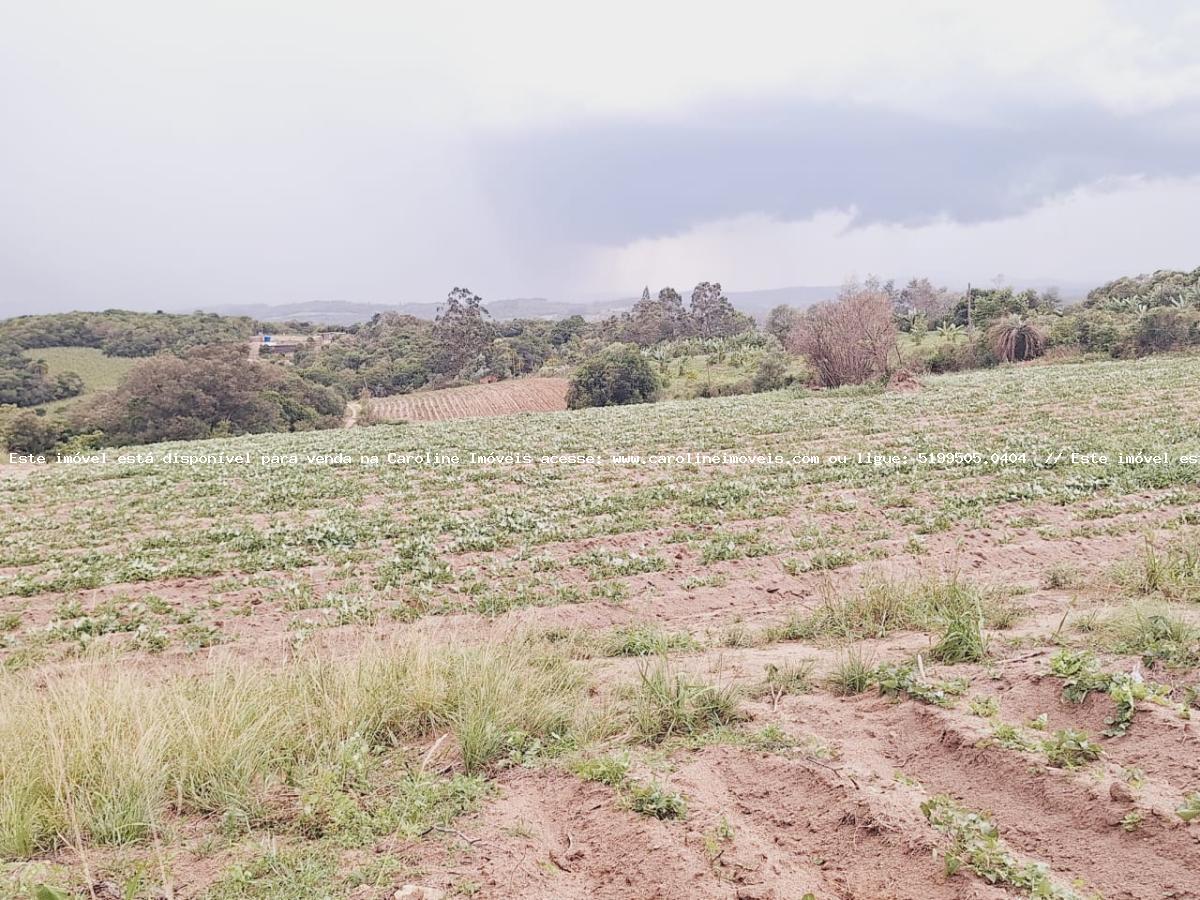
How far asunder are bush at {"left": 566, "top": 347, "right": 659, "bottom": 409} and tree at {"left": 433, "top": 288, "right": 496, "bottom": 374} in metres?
43.6

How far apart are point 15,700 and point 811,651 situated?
547 cm

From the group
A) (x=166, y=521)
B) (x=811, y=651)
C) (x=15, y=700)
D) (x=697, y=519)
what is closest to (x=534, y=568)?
(x=697, y=519)

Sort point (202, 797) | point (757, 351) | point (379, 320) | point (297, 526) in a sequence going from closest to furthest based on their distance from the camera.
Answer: point (202, 797), point (297, 526), point (757, 351), point (379, 320)

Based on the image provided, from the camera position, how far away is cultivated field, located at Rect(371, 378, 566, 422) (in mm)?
57312

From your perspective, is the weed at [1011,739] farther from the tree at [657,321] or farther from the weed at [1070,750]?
the tree at [657,321]

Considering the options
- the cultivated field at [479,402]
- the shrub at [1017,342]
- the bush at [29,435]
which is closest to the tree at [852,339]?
the shrub at [1017,342]

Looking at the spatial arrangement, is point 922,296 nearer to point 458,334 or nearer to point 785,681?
point 458,334

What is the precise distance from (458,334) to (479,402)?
3312 centimetres

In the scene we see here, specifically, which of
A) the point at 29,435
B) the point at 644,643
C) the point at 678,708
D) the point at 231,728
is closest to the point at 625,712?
the point at 678,708

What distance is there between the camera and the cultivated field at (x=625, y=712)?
272cm

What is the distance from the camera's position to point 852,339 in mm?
35719

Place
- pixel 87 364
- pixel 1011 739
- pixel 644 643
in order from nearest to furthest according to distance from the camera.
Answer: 1. pixel 1011 739
2. pixel 644 643
3. pixel 87 364

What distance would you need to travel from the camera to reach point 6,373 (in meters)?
70.2

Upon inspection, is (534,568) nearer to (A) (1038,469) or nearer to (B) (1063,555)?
(B) (1063,555)
